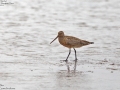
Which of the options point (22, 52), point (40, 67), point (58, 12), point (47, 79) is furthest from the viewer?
point (58, 12)

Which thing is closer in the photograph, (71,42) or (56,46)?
(71,42)

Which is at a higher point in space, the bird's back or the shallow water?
the bird's back

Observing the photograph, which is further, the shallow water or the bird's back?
the bird's back

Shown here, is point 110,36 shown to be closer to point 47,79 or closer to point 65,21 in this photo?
point 65,21

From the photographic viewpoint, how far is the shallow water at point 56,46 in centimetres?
991

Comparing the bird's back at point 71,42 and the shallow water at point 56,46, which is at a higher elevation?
the bird's back at point 71,42

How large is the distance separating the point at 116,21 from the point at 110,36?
3.53m

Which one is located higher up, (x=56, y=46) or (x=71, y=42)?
(x=71, y=42)

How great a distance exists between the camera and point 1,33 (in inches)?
647

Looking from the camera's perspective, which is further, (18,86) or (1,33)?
(1,33)

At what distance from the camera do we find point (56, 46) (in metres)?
14.3

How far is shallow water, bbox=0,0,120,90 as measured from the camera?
991cm

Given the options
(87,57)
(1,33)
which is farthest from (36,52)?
(1,33)

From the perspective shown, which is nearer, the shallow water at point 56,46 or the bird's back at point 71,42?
the shallow water at point 56,46
